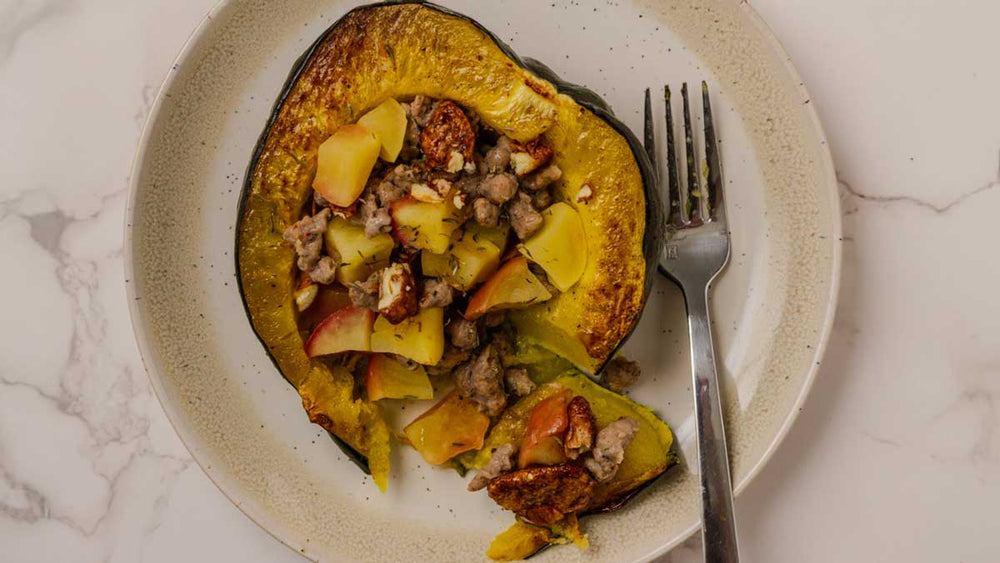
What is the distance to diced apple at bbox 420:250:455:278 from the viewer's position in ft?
4.85

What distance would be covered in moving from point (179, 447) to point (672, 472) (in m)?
1.10

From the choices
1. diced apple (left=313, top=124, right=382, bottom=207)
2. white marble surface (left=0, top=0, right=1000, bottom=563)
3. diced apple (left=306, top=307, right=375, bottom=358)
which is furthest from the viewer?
white marble surface (left=0, top=0, right=1000, bottom=563)

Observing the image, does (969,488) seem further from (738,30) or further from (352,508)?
(352,508)

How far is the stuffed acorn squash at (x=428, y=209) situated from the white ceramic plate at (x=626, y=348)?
0.69 ft

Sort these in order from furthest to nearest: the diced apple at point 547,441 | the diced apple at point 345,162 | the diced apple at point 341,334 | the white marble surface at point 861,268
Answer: the white marble surface at point 861,268, the diced apple at point 547,441, the diced apple at point 341,334, the diced apple at point 345,162

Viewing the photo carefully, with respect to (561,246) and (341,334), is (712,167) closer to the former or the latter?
(561,246)

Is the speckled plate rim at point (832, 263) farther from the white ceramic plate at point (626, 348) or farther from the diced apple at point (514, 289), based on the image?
the diced apple at point (514, 289)

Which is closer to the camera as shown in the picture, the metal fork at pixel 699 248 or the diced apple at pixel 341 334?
the diced apple at pixel 341 334

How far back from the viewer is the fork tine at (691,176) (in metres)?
1.65

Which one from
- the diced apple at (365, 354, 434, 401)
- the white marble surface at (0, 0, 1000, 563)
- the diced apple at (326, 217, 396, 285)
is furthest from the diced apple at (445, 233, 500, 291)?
the white marble surface at (0, 0, 1000, 563)

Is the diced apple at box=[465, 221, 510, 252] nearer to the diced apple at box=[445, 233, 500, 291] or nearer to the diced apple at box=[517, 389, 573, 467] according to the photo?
the diced apple at box=[445, 233, 500, 291]

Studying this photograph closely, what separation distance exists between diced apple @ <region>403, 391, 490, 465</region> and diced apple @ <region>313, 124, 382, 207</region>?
508 mm

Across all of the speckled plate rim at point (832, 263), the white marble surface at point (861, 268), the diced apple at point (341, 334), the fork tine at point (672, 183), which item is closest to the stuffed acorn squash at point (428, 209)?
the diced apple at point (341, 334)

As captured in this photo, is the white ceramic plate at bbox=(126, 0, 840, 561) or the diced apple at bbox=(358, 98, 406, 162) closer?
the diced apple at bbox=(358, 98, 406, 162)
